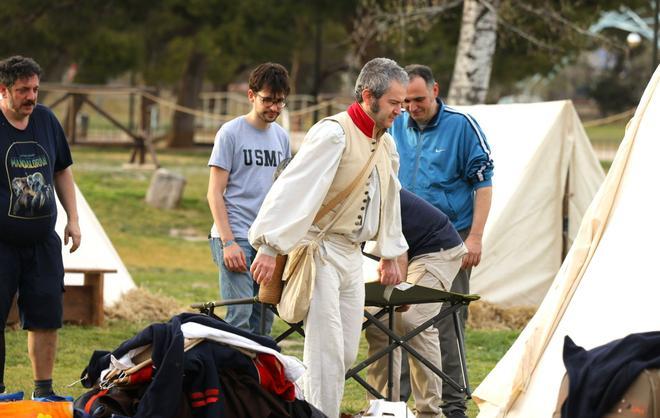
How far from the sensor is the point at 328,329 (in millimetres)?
5367

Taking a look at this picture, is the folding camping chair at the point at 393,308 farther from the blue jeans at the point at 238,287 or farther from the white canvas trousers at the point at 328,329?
the blue jeans at the point at 238,287

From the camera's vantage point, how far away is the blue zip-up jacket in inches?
268

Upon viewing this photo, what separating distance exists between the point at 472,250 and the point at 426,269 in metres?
0.40

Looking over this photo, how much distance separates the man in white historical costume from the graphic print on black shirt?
4.17 ft

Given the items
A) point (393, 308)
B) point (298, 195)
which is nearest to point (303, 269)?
point (298, 195)

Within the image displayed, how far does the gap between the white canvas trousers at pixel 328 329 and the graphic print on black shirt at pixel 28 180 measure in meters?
1.46

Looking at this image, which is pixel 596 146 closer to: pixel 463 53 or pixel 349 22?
pixel 349 22

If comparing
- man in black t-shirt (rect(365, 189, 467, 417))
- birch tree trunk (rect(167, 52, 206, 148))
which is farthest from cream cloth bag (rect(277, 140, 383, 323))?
birch tree trunk (rect(167, 52, 206, 148))

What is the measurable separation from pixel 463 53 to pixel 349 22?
1216 centimetres

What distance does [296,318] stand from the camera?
5.39 m

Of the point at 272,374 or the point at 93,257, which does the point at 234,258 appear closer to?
the point at 272,374

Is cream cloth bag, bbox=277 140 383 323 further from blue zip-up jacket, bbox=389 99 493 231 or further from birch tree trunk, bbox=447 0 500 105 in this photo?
birch tree trunk, bbox=447 0 500 105

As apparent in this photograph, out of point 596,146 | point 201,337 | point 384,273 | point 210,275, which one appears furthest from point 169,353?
point 596,146

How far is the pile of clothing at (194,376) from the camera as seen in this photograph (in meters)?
4.57
